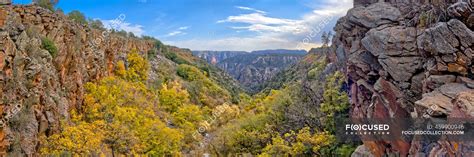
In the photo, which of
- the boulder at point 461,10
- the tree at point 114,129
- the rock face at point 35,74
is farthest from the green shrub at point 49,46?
the boulder at point 461,10

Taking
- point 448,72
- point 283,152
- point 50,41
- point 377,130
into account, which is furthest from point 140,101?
point 448,72

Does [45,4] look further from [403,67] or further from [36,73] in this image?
[403,67]

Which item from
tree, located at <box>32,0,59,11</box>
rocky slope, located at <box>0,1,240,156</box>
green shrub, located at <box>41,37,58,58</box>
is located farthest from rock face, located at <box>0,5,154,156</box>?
tree, located at <box>32,0,59,11</box>

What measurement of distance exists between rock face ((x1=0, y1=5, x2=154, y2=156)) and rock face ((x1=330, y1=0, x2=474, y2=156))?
22.7 m

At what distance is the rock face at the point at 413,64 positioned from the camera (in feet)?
52.5

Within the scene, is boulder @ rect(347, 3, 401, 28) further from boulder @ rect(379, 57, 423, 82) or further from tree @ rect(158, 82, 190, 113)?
tree @ rect(158, 82, 190, 113)

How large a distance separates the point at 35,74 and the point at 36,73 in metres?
0.15

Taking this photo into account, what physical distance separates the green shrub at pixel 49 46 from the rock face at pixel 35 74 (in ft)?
1.67

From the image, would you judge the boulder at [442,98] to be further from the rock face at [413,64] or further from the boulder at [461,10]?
the boulder at [461,10]

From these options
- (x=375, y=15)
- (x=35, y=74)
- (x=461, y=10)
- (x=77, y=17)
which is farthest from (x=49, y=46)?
(x=77, y=17)

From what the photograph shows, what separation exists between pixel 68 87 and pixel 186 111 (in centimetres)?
3181

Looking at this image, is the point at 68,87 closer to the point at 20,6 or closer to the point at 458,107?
the point at 20,6

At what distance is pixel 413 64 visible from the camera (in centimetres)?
2073

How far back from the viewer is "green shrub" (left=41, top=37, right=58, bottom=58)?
33.9m
